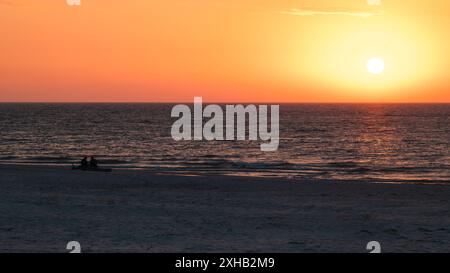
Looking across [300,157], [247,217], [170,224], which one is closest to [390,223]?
[247,217]

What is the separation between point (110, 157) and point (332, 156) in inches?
849

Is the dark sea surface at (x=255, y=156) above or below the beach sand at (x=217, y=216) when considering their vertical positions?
above

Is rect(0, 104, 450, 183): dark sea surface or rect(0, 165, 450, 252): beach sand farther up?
rect(0, 104, 450, 183): dark sea surface

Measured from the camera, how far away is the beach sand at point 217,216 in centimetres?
1571

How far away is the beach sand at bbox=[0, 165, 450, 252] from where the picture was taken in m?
15.7

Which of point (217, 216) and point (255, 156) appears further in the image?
point (255, 156)

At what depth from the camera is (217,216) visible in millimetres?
20016

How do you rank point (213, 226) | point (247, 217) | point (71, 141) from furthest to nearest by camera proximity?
1. point (71, 141)
2. point (247, 217)
3. point (213, 226)

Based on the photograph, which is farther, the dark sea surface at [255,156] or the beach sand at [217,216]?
the dark sea surface at [255,156]

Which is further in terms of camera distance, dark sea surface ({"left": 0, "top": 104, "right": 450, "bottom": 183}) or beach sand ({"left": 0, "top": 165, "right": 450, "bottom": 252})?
dark sea surface ({"left": 0, "top": 104, "right": 450, "bottom": 183})

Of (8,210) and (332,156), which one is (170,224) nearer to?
(8,210)
